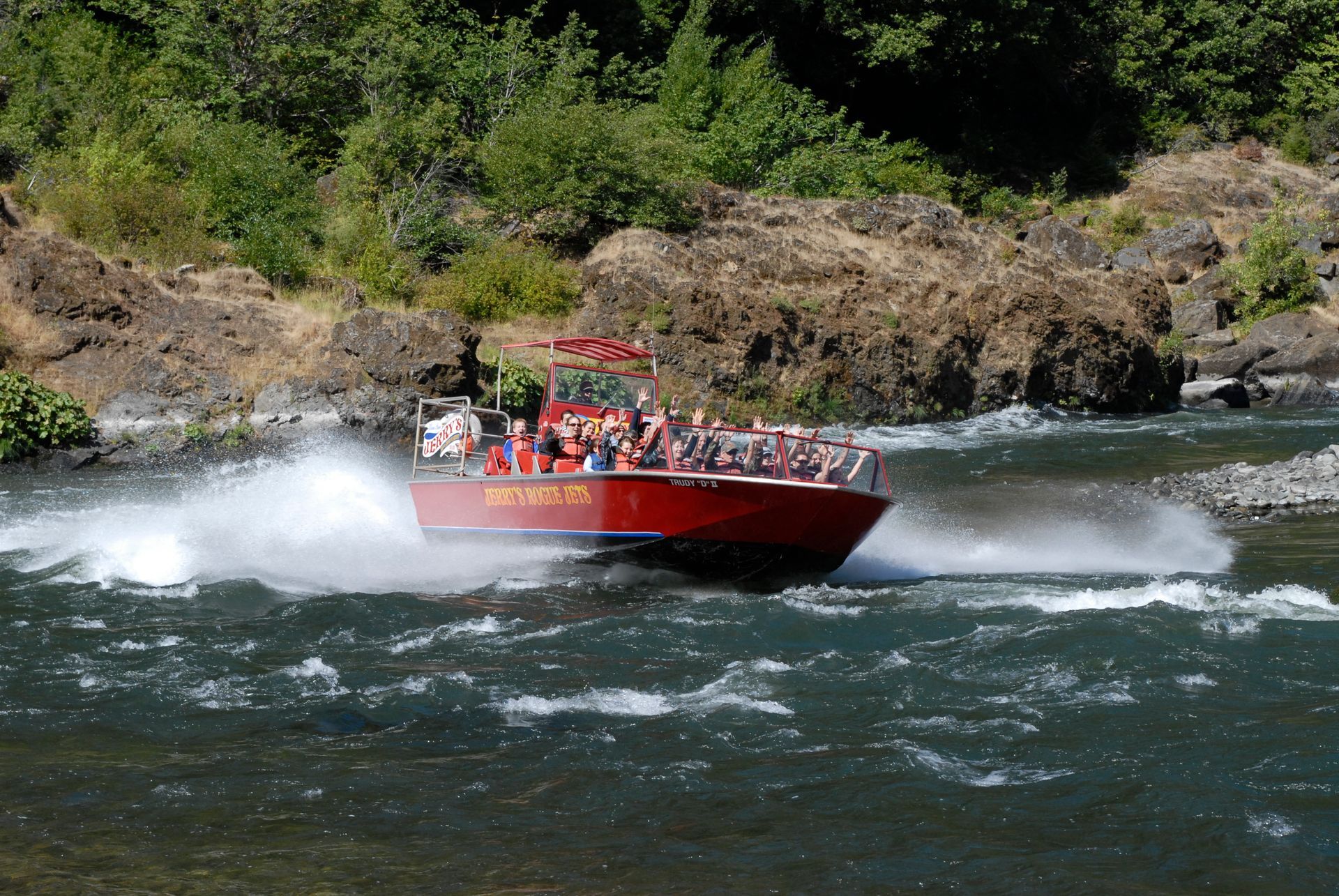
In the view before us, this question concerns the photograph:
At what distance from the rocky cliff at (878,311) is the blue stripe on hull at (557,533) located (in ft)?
47.6

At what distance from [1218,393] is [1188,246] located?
13900mm

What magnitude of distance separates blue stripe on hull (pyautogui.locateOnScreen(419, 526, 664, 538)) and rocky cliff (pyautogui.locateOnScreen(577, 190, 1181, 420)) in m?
14.5

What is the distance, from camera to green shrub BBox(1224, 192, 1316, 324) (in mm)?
44344

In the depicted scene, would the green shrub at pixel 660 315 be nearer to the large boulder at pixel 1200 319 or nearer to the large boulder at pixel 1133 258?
the large boulder at pixel 1200 319

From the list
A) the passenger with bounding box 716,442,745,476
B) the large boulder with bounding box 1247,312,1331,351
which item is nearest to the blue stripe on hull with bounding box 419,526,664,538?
the passenger with bounding box 716,442,745,476

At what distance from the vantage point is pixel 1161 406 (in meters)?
35.9

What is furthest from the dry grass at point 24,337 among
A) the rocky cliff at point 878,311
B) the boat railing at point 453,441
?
the rocky cliff at point 878,311

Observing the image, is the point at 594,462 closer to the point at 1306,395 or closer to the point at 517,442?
the point at 517,442

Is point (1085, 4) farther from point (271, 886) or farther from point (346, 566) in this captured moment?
point (271, 886)

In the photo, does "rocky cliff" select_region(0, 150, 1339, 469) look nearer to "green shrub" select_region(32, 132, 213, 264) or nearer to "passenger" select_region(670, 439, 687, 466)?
"green shrub" select_region(32, 132, 213, 264)

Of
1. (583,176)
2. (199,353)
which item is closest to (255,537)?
(199,353)

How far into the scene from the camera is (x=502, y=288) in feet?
Answer: 104

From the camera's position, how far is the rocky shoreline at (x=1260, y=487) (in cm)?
1881

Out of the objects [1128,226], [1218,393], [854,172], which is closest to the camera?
[1218,393]
